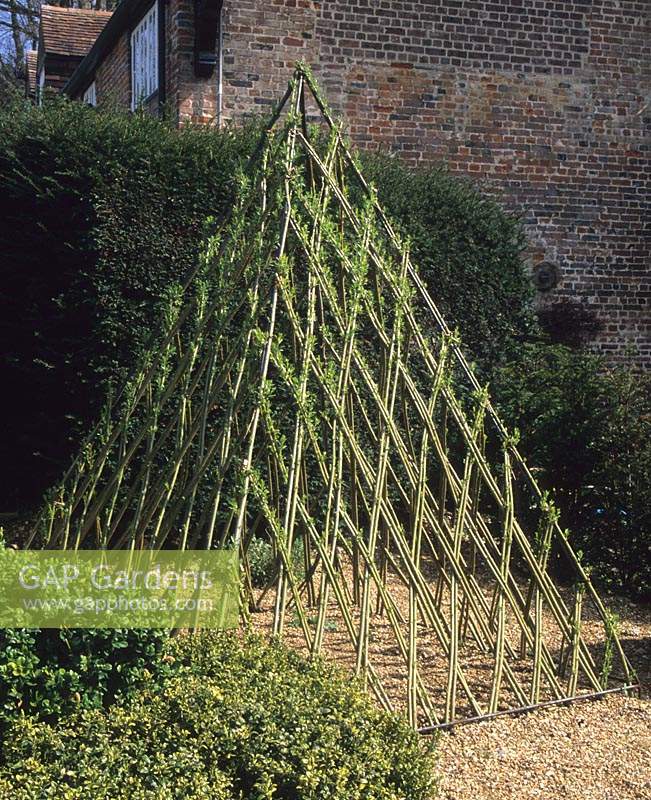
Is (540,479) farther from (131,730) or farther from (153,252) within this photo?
(131,730)

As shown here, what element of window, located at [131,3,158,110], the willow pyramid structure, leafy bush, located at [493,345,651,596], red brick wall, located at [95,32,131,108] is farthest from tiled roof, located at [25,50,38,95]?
the willow pyramid structure

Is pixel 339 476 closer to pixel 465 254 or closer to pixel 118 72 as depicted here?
pixel 465 254

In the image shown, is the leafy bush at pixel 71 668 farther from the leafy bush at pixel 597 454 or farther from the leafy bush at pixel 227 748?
the leafy bush at pixel 597 454

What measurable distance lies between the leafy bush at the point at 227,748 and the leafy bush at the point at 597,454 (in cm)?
381

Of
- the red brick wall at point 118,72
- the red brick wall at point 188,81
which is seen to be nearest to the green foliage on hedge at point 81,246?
the red brick wall at point 188,81

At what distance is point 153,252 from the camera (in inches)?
291

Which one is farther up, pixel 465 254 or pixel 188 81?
pixel 188 81

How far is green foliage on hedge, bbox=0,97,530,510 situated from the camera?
7301mm

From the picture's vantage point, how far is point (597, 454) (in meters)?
7.51

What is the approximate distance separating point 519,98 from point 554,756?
28.6 ft

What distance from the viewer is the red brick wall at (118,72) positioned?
14.3 metres

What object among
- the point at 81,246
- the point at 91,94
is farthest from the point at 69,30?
the point at 81,246

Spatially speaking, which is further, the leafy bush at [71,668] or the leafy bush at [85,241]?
the leafy bush at [85,241]

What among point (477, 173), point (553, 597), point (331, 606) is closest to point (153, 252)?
point (331, 606)
